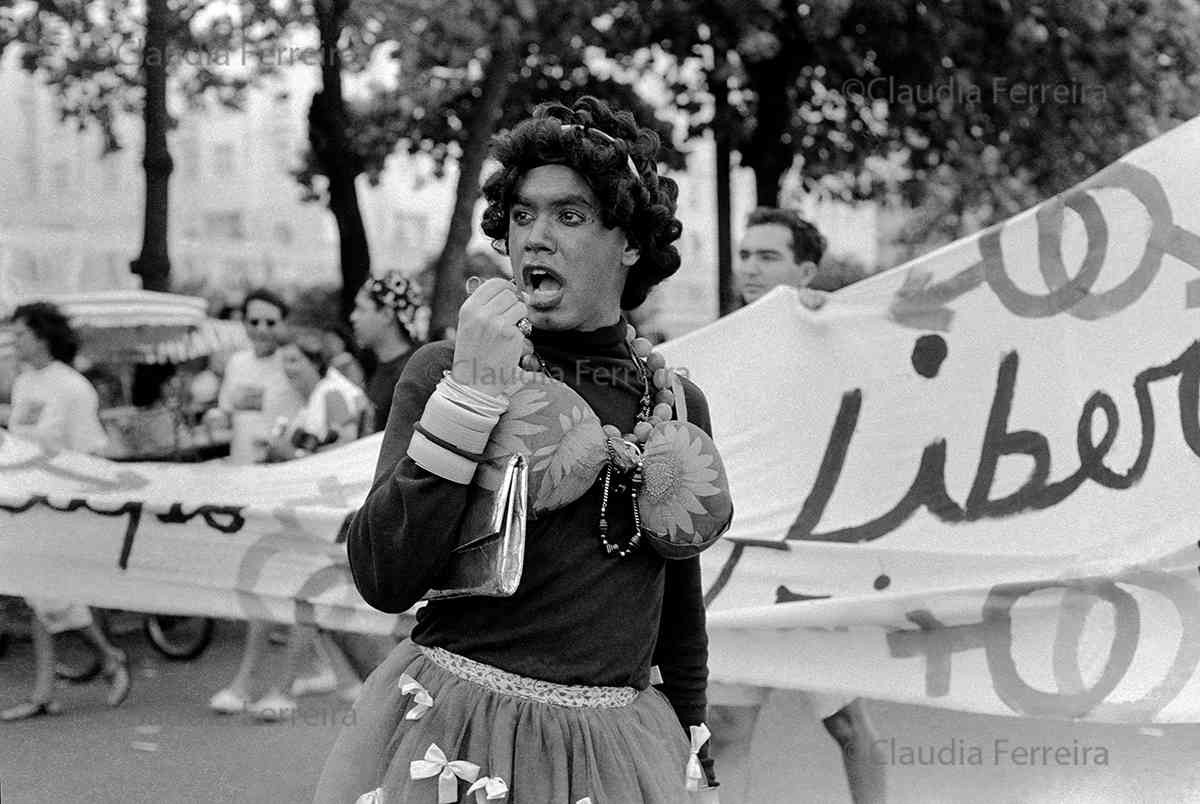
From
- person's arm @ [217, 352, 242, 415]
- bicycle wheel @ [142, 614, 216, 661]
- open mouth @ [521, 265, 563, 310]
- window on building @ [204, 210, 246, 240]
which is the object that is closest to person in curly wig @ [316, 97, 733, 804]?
open mouth @ [521, 265, 563, 310]

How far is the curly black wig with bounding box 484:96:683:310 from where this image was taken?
2.25m

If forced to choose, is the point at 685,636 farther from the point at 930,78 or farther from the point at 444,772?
the point at 930,78

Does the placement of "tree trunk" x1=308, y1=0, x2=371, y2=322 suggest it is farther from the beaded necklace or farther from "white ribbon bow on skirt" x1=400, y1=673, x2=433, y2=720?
"white ribbon bow on skirt" x1=400, y1=673, x2=433, y2=720

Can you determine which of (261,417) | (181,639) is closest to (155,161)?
(261,417)

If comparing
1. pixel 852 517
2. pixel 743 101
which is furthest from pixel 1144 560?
pixel 743 101

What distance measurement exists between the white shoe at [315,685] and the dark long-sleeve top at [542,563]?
4768 mm

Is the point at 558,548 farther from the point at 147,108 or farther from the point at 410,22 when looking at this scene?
the point at 147,108

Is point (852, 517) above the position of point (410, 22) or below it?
below

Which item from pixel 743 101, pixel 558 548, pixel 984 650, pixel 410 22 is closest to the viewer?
pixel 558 548

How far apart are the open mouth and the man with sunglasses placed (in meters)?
5.72

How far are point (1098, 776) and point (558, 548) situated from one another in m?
3.78

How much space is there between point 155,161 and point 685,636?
9.64 m

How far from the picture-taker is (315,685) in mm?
6957

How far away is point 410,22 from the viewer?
34.1 feet
